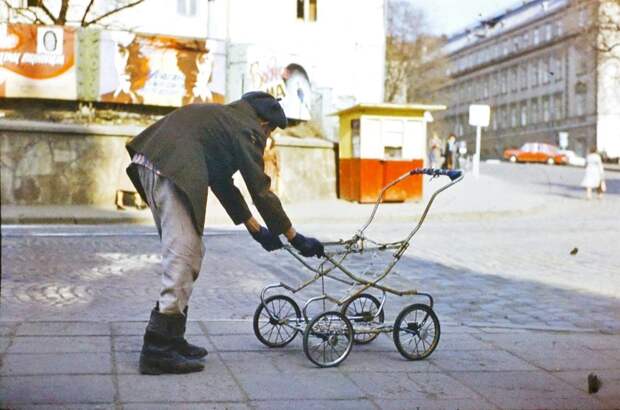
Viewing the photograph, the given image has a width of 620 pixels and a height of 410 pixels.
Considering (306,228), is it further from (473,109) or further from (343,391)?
(473,109)

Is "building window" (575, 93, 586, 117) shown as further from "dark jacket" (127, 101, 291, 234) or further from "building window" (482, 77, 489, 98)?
"dark jacket" (127, 101, 291, 234)

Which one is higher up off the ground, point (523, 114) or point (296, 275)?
point (523, 114)

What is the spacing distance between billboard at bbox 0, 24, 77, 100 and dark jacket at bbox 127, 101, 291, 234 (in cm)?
1839

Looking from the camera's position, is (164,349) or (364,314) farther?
(364,314)

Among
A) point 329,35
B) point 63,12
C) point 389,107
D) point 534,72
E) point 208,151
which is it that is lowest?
point 208,151

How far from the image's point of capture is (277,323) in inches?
231

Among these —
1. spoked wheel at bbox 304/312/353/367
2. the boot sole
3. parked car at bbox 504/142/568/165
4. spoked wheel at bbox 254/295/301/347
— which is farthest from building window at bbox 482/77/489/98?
the boot sole

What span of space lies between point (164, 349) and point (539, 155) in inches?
2378

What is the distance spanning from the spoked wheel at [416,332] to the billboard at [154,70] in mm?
18590

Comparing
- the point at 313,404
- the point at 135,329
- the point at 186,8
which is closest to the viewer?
the point at 313,404

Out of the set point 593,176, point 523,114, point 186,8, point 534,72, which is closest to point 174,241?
point 593,176

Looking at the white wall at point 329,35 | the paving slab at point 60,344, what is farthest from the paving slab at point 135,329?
the white wall at point 329,35

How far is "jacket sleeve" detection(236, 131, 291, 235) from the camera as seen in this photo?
5086 mm

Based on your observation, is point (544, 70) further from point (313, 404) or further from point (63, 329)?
point (313, 404)
